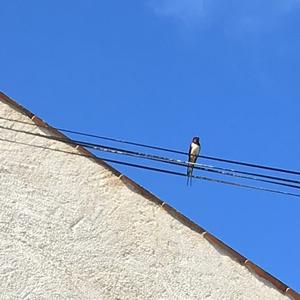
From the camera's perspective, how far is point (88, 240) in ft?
37.3

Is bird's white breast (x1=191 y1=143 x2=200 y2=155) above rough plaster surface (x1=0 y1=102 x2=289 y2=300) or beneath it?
above

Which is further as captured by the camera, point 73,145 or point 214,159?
point 73,145

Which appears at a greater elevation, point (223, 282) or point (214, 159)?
point (214, 159)

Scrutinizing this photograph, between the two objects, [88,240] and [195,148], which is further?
[195,148]

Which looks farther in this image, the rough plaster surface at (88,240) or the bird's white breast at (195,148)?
the bird's white breast at (195,148)

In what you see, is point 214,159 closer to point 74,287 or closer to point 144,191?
point 144,191

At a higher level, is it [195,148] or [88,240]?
[195,148]

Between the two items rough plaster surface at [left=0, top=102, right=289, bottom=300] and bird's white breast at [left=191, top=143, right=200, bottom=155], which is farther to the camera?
bird's white breast at [left=191, top=143, right=200, bottom=155]

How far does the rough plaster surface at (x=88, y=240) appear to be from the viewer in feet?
36.1

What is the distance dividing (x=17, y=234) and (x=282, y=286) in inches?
129

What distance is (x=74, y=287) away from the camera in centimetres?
1098

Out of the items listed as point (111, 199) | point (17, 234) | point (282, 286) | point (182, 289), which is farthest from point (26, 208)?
point (282, 286)

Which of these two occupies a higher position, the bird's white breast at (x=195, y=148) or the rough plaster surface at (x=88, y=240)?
the bird's white breast at (x=195, y=148)

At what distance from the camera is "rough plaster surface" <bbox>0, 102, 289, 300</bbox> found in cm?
1101
